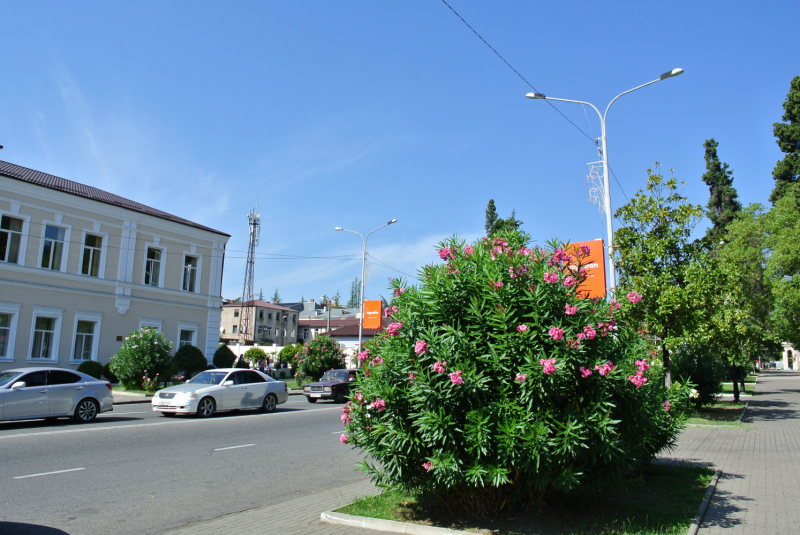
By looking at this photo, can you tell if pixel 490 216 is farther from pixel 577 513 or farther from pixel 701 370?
Result: pixel 577 513

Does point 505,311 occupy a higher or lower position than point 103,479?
higher

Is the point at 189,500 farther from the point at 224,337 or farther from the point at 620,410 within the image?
the point at 224,337

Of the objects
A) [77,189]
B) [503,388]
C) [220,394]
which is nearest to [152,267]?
[77,189]

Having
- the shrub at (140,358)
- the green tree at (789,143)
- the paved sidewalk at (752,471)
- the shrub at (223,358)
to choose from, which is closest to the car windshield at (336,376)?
the shrub at (140,358)

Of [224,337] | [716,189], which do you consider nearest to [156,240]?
[716,189]

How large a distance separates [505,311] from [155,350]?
79.1 ft

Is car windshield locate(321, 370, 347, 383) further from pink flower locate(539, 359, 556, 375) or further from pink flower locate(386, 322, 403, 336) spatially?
pink flower locate(539, 359, 556, 375)

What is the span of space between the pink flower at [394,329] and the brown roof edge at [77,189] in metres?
26.5

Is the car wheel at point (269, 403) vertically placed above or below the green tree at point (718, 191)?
below

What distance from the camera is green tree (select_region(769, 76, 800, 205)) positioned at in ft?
123

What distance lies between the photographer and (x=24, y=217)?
1044 inches

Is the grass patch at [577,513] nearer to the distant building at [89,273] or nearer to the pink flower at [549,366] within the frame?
the pink flower at [549,366]

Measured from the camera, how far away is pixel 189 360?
30312mm

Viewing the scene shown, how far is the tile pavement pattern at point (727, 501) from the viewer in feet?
20.0
